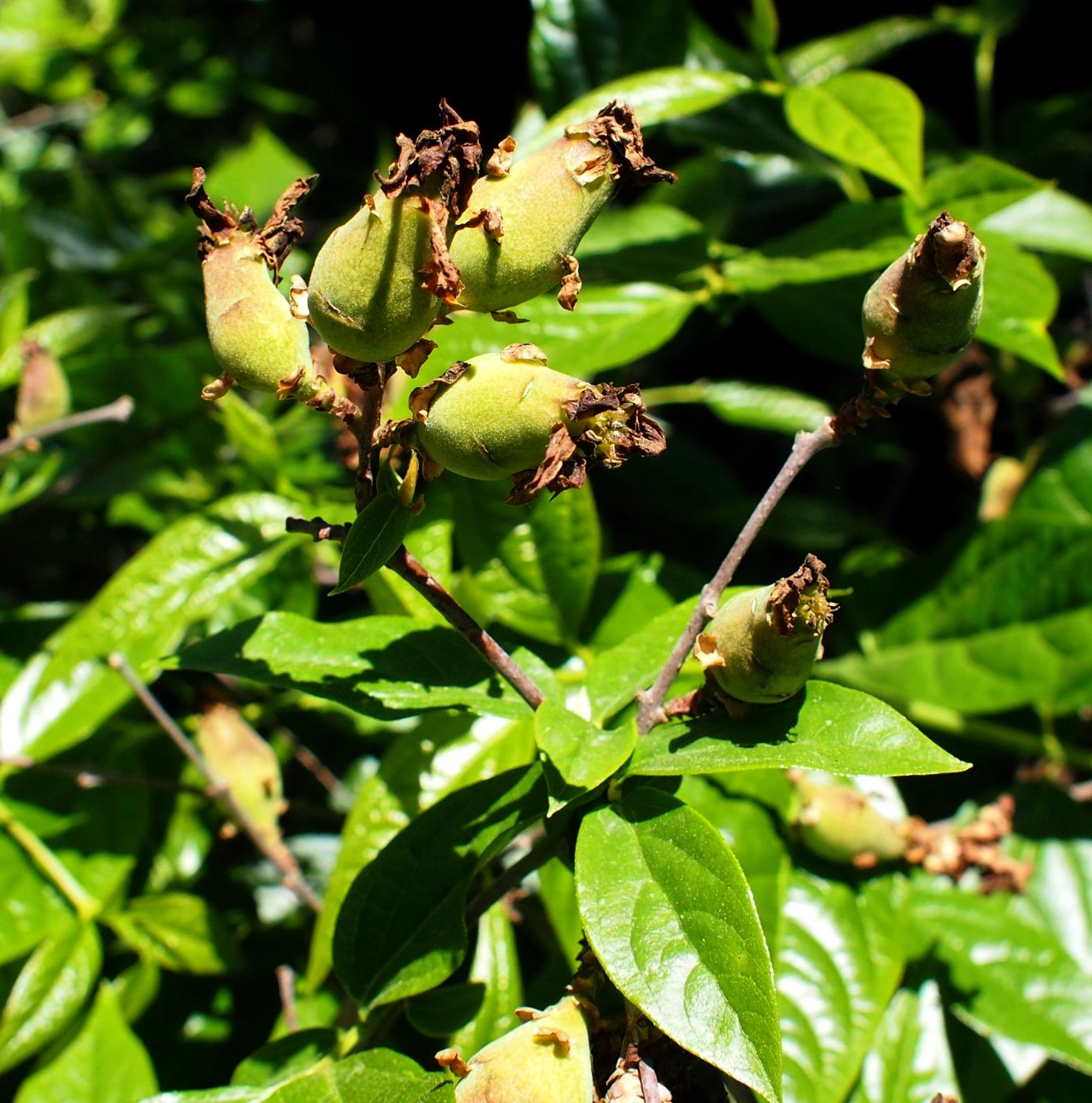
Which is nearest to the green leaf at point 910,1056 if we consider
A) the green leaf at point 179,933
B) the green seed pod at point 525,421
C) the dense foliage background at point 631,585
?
the dense foliage background at point 631,585

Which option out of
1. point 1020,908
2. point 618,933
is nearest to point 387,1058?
point 618,933

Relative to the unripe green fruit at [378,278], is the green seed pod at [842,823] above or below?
below

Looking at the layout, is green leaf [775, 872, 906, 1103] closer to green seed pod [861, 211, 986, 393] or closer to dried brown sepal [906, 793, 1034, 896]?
dried brown sepal [906, 793, 1034, 896]

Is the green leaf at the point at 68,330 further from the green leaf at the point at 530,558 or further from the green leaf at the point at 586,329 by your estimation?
the green leaf at the point at 530,558

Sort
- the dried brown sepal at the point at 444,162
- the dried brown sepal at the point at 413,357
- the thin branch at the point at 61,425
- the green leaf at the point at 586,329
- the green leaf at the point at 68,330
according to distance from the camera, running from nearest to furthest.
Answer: the dried brown sepal at the point at 444,162
the dried brown sepal at the point at 413,357
the green leaf at the point at 586,329
the thin branch at the point at 61,425
the green leaf at the point at 68,330

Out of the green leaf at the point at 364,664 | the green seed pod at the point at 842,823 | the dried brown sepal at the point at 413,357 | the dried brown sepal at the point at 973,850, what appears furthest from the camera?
the dried brown sepal at the point at 973,850

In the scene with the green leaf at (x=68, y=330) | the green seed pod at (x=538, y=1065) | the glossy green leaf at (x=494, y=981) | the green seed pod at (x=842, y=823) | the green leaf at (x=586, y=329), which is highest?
the green leaf at (x=586, y=329)

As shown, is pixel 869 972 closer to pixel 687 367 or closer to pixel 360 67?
pixel 687 367
